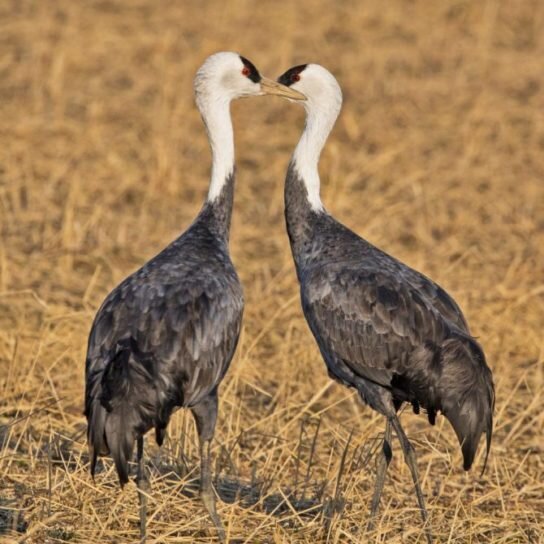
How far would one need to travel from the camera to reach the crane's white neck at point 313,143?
26.9 feet

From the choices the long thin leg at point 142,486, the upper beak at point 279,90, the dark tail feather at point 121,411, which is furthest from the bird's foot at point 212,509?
the upper beak at point 279,90

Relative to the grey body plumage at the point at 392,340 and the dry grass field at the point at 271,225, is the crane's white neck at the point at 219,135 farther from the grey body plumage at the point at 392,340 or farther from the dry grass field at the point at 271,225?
the dry grass field at the point at 271,225

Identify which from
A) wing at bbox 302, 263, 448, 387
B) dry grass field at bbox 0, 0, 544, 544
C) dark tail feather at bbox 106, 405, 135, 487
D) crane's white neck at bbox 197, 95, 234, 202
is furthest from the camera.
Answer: crane's white neck at bbox 197, 95, 234, 202

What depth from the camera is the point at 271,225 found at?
498 inches

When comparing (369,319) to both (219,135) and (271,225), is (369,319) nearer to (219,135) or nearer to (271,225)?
(219,135)

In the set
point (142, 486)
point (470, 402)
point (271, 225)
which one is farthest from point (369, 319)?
point (271, 225)

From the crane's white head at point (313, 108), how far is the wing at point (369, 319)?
1055 mm

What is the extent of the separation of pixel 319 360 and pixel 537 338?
5.61 feet

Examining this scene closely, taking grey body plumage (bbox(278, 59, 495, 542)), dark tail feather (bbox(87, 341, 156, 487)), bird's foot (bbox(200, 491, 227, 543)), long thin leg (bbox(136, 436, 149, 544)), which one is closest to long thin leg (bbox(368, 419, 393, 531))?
grey body plumage (bbox(278, 59, 495, 542))

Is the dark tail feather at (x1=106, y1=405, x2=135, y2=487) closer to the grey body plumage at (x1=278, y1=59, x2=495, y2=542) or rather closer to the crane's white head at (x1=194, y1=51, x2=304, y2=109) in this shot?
the grey body plumage at (x1=278, y1=59, x2=495, y2=542)

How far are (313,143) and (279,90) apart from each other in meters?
0.39

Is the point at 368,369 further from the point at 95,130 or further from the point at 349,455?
the point at 95,130

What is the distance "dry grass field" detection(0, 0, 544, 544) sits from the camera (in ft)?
23.6

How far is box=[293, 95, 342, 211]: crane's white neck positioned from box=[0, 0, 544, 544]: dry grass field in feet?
3.77
